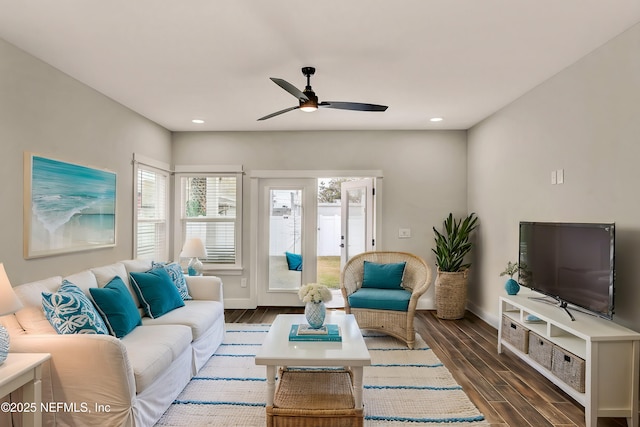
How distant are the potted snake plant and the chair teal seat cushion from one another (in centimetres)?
97

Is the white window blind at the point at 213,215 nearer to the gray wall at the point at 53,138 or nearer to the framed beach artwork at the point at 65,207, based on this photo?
the gray wall at the point at 53,138

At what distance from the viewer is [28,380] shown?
1868 millimetres

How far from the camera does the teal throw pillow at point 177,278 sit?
141 inches

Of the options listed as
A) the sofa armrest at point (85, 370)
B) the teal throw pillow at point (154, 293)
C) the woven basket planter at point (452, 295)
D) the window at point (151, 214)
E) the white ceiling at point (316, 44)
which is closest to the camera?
the sofa armrest at point (85, 370)

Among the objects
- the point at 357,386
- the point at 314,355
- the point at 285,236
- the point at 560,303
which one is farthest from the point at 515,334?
the point at 285,236

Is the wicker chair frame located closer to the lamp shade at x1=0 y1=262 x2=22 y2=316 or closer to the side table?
the side table

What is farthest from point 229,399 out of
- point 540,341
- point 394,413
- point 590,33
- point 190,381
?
point 590,33

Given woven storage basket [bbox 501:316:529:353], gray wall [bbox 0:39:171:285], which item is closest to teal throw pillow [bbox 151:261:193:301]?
gray wall [bbox 0:39:171:285]

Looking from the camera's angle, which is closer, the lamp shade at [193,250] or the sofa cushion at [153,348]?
the sofa cushion at [153,348]

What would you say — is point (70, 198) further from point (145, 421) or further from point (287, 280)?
point (287, 280)

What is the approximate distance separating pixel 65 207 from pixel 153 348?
151cm

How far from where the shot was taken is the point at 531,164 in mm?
3574

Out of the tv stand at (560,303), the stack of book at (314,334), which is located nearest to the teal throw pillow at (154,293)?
the stack of book at (314,334)

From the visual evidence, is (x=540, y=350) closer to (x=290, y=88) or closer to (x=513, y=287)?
(x=513, y=287)
